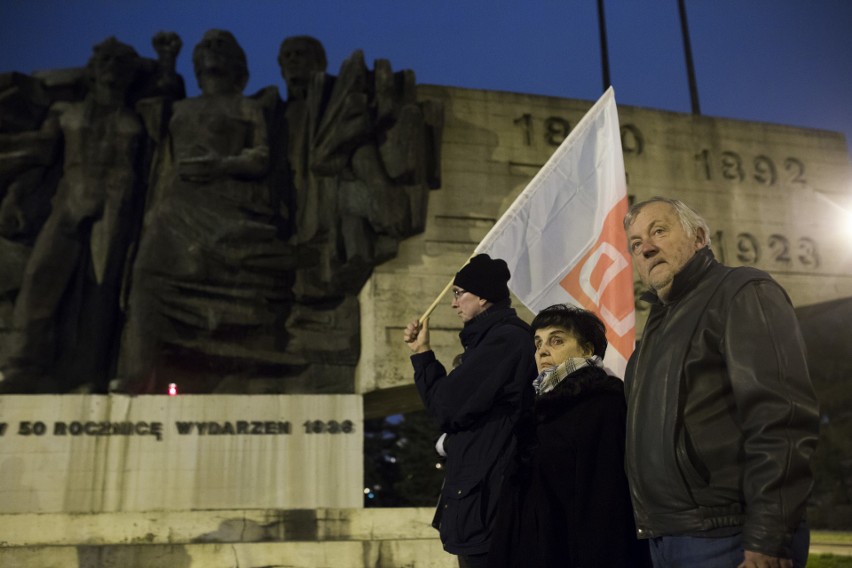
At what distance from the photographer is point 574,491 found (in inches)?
106

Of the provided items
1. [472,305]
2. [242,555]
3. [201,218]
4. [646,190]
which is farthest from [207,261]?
[472,305]

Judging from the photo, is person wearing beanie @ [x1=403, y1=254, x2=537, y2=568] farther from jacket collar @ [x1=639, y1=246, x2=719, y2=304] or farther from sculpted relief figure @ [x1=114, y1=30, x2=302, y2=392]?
sculpted relief figure @ [x1=114, y1=30, x2=302, y2=392]

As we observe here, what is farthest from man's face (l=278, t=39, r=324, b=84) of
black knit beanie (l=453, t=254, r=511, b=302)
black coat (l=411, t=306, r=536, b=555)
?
black coat (l=411, t=306, r=536, b=555)

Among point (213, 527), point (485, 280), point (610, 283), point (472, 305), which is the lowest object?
point (213, 527)

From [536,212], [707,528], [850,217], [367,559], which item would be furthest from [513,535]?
[850,217]

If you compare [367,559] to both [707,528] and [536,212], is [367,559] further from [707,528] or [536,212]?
[707,528]

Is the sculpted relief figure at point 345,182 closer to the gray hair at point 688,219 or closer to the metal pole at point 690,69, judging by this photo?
the gray hair at point 688,219

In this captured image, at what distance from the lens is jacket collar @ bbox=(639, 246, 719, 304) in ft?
8.20

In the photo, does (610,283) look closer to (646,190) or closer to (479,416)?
(479,416)

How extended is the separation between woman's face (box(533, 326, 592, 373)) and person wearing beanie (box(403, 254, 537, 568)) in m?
0.26

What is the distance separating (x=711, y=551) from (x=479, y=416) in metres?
1.28

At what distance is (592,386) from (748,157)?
10.5 meters

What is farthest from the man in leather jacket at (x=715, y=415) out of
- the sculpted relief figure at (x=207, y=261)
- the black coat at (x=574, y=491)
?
the sculpted relief figure at (x=207, y=261)

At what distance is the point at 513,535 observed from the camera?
2.78 m
